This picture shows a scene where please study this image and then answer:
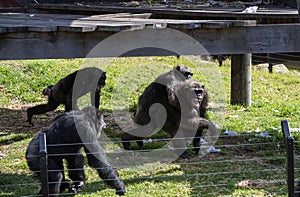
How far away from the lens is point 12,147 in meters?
7.56

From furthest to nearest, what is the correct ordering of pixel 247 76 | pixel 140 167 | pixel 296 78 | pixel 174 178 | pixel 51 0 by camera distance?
pixel 296 78
pixel 51 0
pixel 247 76
pixel 140 167
pixel 174 178

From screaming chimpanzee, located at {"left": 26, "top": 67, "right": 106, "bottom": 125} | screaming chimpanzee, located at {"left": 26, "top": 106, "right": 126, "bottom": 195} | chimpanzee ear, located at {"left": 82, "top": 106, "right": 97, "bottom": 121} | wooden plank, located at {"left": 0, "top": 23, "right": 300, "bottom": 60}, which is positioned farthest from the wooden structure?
screaming chimpanzee, located at {"left": 26, "top": 67, "right": 106, "bottom": 125}

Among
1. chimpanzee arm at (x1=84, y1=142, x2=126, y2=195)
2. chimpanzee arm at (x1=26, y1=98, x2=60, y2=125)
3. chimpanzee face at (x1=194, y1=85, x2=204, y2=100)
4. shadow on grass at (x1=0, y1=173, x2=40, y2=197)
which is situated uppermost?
chimpanzee face at (x1=194, y1=85, x2=204, y2=100)

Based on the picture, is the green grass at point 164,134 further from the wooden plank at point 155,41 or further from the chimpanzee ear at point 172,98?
the wooden plank at point 155,41

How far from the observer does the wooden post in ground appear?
380 inches

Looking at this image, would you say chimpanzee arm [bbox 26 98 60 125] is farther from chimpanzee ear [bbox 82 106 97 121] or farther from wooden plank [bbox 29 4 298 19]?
chimpanzee ear [bbox 82 106 97 121]

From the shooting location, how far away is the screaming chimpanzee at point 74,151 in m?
5.57

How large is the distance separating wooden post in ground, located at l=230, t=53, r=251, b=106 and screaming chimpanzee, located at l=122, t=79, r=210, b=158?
2.02 m

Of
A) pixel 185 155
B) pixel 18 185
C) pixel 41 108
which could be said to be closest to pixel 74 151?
pixel 18 185

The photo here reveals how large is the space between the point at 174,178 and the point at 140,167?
1.92ft

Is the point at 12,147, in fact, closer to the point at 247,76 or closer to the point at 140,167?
the point at 140,167

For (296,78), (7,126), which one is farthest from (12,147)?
(296,78)

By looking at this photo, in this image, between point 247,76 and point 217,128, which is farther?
point 247,76

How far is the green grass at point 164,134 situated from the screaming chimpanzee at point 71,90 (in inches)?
12.1
